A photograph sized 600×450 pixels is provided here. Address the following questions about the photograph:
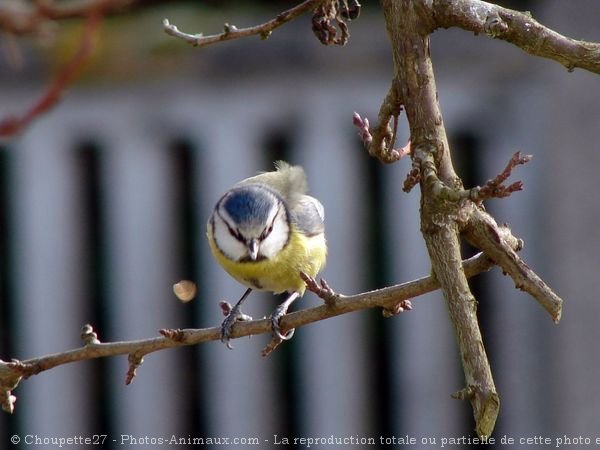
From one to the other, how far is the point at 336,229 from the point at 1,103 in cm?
123

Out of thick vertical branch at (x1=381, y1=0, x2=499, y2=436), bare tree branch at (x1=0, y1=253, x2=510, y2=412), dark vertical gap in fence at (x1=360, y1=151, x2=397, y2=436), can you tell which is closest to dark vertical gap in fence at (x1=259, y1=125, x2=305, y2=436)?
dark vertical gap in fence at (x1=360, y1=151, x2=397, y2=436)

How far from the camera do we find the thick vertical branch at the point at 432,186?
124 centimetres

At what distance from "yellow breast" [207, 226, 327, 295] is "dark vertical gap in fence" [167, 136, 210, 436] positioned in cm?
122

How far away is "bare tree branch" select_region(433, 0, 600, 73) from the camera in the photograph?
1315 mm

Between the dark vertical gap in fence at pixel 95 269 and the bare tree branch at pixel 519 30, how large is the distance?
8.90 feet

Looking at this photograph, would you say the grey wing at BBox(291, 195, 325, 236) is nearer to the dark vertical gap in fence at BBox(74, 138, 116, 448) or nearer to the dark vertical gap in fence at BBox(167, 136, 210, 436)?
the dark vertical gap in fence at BBox(167, 136, 210, 436)

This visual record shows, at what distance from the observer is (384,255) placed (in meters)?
3.92

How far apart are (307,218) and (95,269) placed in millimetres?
1457

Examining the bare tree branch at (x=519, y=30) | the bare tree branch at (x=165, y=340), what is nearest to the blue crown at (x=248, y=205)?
the bare tree branch at (x=165, y=340)

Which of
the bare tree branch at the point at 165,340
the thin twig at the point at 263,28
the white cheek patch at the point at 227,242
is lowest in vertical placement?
the bare tree branch at the point at 165,340

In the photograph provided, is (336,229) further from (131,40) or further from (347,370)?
(131,40)

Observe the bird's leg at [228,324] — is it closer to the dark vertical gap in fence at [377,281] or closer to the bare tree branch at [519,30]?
the bare tree branch at [519,30]

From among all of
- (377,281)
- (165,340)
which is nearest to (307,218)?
(165,340)

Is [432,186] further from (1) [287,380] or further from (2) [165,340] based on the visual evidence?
(1) [287,380]
